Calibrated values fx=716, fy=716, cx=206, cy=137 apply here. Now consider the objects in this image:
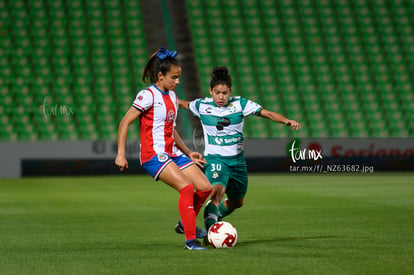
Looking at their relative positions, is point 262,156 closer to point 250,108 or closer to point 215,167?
point 250,108

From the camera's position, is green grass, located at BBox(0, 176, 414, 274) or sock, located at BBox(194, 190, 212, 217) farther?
sock, located at BBox(194, 190, 212, 217)

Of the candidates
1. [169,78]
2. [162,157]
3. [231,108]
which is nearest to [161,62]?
[169,78]

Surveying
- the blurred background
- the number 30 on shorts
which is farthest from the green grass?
the blurred background

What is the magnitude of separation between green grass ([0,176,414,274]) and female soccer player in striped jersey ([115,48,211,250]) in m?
0.49

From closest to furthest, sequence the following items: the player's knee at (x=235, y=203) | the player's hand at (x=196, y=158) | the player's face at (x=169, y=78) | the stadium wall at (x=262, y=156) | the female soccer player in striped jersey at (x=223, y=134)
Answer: the player's face at (x=169, y=78) < the player's hand at (x=196, y=158) < the female soccer player in striped jersey at (x=223, y=134) < the player's knee at (x=235, y=203) < the stadium wall at (x=262, y=156)

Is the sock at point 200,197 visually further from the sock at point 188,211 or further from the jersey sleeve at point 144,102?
the jersey sleeve at point 144,102

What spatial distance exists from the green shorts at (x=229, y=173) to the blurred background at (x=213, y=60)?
1372 cm

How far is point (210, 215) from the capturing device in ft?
25.4

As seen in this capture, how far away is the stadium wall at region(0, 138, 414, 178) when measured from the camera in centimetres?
2000

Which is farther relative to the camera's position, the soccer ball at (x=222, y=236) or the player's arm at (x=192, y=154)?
the player's arm at (x=192, y=154)

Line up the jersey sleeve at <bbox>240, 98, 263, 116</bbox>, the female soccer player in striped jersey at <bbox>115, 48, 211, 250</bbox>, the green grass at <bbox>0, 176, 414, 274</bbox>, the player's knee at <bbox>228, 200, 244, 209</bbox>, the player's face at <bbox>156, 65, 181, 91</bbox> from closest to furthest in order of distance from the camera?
1. the green grass at <bbox>0, 176, 414, 274</bbox>
2. the female soccer player in striped jersey at <bbox>115, 48, 211, 250</bbox>
3. the player's face at <bbox>156, 65, 181, 91</bbox>
4. the jersey sleeve at <bbox>240, 98, 263, 116</bbox>
5. the player's knee at <bbox>228, 200, 244, 209</bbox>

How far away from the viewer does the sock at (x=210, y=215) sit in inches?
302

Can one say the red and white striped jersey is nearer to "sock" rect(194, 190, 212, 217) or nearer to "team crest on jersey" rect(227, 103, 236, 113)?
"sock" rect(194, 190, 212, 217)

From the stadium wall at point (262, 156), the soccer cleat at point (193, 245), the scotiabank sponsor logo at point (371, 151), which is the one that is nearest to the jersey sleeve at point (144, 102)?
the soccer cleat at point (193, 245)
